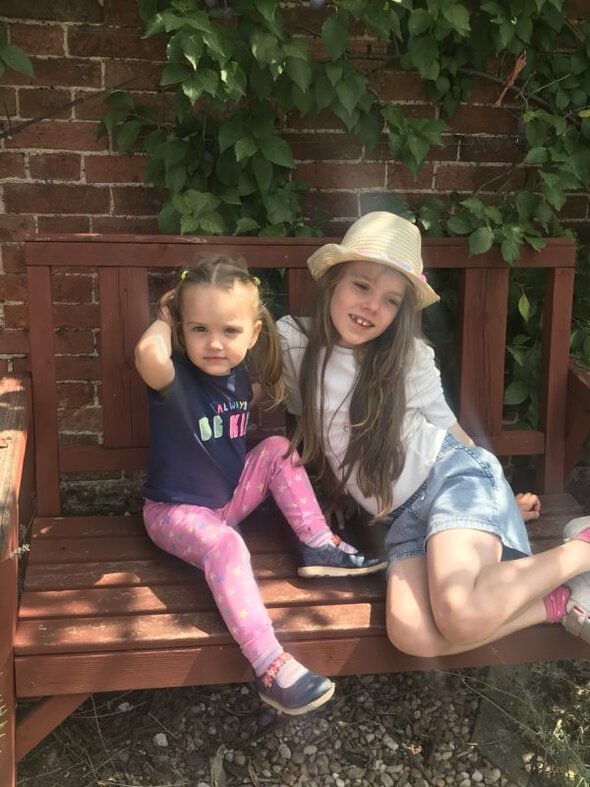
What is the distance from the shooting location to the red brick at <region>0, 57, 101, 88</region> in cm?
264

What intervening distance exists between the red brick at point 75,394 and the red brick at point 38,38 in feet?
3.55

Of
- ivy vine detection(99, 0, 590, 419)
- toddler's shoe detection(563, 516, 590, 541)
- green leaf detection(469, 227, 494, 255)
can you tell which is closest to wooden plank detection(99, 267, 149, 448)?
ivy vine detection(99, 0, 590, 419)

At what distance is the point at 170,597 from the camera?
2.01 metres

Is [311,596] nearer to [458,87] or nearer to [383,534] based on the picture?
[383,534]

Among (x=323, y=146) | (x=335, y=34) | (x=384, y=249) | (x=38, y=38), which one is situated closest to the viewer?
(x=384, y=249)

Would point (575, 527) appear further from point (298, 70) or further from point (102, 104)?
point (102, 104)

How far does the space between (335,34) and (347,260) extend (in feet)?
2.49

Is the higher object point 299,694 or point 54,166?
point 54,166

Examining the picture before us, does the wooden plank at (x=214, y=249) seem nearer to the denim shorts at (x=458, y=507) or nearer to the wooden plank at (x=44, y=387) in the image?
the wooden plank at (x=44, y=387)

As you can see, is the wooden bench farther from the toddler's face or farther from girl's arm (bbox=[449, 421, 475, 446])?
the toddler's face

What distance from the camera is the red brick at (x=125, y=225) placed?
2.80 m

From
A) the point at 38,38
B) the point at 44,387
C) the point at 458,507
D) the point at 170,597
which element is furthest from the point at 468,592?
the point at 38,38

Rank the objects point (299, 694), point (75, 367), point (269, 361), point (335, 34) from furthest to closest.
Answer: point (75, 367), point (335, 34), point (269, 361), point (299, 694)

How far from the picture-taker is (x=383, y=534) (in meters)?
2.40
